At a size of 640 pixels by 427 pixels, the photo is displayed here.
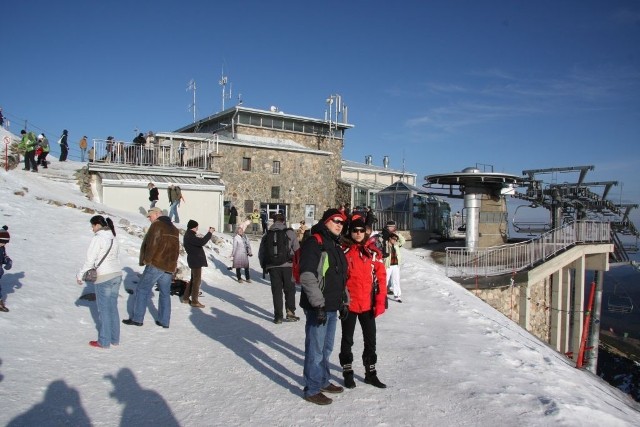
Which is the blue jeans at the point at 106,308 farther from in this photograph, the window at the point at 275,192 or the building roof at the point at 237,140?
the window at the point at 275,192

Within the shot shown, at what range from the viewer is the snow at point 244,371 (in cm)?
478

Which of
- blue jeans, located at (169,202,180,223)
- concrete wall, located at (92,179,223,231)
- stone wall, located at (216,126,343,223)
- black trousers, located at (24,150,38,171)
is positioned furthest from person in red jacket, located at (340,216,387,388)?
stone wall, located at (216,126,343,223)

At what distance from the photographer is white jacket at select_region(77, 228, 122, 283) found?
21.5 ft

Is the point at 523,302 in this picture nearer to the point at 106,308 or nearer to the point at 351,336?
the point at 351,336

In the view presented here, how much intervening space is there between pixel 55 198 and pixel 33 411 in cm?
1393

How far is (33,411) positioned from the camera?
4.50 m

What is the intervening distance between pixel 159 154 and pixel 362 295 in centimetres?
2033

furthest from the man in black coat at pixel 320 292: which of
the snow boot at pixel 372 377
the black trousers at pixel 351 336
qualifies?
the snow boot at pixel 372 377

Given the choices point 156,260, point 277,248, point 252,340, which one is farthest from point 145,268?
point 277,248

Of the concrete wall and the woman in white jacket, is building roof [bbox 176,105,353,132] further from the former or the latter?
the woman in white jacket

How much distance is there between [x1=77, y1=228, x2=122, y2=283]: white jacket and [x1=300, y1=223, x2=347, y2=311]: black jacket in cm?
304

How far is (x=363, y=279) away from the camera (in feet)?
18.1

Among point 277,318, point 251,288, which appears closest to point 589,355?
point 251,288

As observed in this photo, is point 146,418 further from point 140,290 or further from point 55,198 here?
point 55,198
